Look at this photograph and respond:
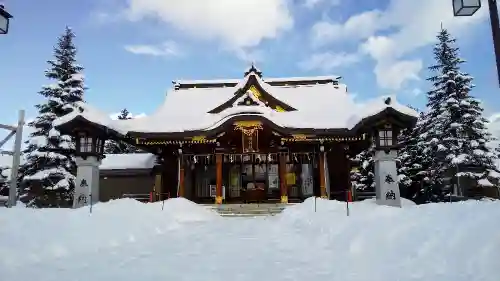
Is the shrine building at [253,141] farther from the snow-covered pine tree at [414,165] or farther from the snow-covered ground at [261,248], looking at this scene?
the snow-covered pine tree at [414,165]

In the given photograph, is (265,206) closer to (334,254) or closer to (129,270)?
(334,254)

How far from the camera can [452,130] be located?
22.9m

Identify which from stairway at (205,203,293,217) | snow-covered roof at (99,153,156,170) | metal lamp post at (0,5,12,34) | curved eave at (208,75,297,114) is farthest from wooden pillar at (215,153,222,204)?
metal lamp post at (0,5,12,34)

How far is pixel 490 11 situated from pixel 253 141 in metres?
13.1

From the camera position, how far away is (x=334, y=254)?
685 centimetres

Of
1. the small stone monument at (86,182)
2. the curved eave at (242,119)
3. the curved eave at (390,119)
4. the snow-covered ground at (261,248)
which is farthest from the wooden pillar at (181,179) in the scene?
the curved eave at (390,119)

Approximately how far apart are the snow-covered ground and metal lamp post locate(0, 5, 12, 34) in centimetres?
376

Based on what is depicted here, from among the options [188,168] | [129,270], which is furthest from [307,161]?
[129,270]

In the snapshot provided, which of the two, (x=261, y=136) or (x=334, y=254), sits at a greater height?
(x=261, y=136)

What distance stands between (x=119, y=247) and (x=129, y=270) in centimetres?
216

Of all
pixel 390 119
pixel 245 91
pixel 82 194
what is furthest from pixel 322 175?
pixel 82 194

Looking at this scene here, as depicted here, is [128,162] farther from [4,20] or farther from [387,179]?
[4,20]

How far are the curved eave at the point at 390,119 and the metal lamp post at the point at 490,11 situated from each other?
31.4ft

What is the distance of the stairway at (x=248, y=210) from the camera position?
15.3 meters
